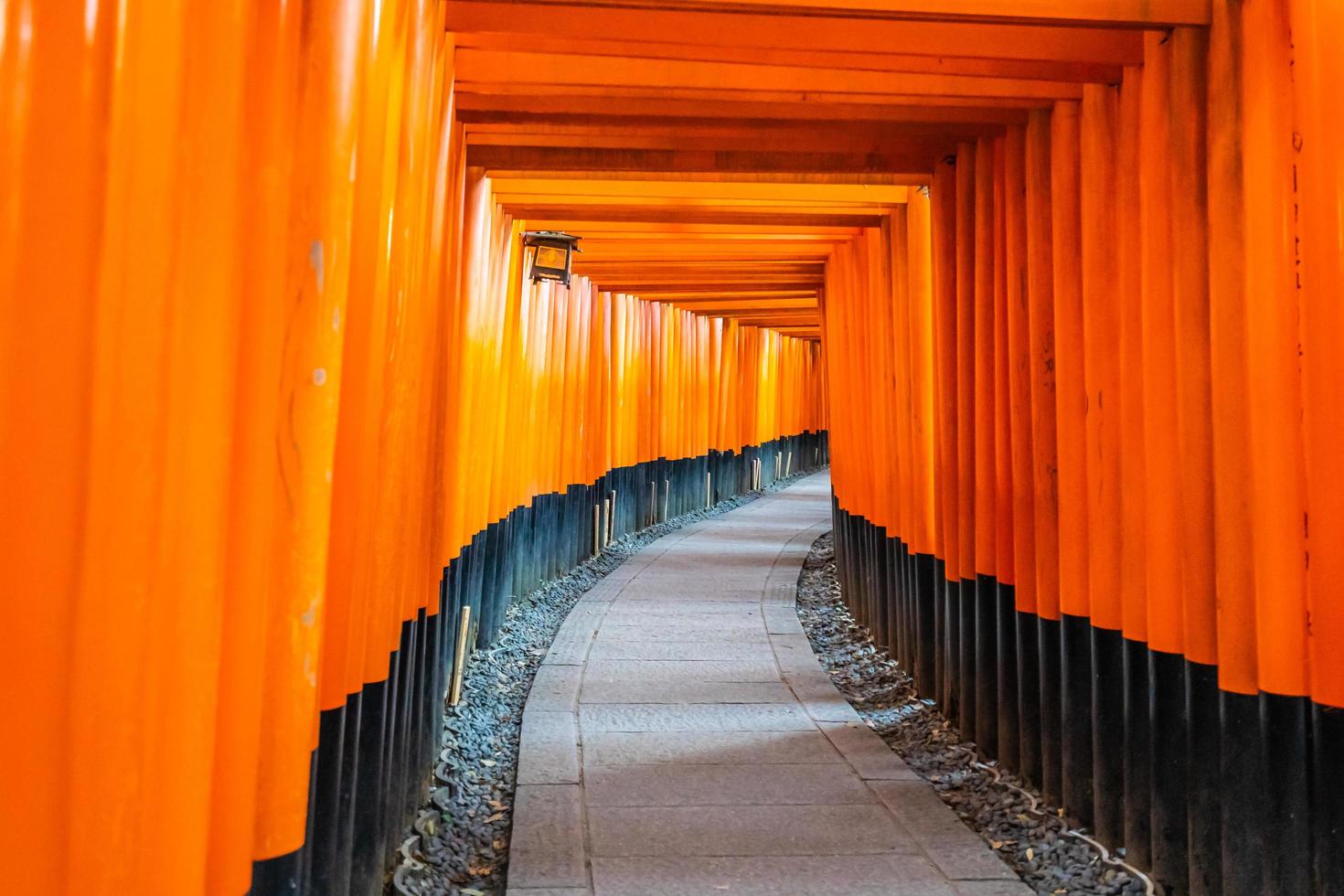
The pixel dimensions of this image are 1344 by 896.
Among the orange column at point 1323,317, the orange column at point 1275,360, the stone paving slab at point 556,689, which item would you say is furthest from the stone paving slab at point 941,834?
the stone paving slab at point 556,689

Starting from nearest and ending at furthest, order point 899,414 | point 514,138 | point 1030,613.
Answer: point 1030,613, point 514,138, point 899,414

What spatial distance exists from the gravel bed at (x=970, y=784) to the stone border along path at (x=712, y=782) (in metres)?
0.14

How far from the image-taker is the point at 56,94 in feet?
4.16

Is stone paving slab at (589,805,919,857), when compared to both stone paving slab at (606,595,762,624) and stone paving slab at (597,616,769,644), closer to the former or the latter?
stone paving slab at (597,616,769,644)

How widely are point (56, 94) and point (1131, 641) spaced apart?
3606 millimetres

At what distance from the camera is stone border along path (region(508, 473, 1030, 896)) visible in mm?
3650

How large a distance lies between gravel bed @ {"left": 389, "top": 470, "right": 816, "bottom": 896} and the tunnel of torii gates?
0.21m

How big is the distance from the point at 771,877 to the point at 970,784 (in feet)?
4.69

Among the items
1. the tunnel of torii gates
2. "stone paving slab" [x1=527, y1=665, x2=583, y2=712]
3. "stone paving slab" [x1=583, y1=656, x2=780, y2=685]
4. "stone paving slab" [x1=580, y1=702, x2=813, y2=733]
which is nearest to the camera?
the tunnel of torii gates

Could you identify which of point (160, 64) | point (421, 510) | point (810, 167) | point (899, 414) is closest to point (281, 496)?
point (160, 64)

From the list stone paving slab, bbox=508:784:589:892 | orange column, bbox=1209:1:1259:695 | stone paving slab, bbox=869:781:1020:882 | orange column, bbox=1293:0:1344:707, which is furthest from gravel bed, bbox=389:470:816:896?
orange column, bbox=1293:0:1344:707

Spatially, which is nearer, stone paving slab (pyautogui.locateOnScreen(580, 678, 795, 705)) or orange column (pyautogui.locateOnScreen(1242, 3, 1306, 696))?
orange column (pyautogui.locateOnScreen(1242, 3, 1306, 696))

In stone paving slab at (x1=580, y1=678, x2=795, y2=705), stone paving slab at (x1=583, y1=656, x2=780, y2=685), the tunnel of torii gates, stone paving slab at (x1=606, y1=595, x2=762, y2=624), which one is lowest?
stone paving slab at (x1=580, y1=678, x2=795, y2=705)

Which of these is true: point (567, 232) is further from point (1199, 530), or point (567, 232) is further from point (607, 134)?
point (1199, 530)
